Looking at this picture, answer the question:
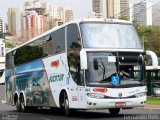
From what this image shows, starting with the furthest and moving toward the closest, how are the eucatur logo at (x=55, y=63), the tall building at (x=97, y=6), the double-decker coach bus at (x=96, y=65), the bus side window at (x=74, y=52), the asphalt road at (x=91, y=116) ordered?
the tall building at (x=97, y=6)
the eucatur logo at (x=55, y=63)
the asphalt road at (x=91, y=116)
the bus side window at (x=74, y=52)
the double-decker coach bus at (x=96, y=65)

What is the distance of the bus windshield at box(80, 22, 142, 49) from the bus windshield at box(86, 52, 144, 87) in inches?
16.1

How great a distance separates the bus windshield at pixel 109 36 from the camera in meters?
17.7

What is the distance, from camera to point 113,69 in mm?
17453

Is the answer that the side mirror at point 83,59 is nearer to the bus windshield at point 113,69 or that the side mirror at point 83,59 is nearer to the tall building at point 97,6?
the bus windshield at point 113,69

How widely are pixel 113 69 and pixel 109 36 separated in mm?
1353

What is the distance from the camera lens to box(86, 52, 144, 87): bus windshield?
17.3 m

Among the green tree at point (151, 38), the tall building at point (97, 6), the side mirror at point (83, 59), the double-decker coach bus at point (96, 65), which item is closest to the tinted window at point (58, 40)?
the double-decker coach bus at point (96, 65)

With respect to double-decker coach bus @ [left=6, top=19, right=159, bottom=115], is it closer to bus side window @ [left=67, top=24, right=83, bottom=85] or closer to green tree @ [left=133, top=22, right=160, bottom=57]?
bus side window @ [left=67, top=24, right=83, bottom=85]

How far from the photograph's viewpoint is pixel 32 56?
23.6 meters

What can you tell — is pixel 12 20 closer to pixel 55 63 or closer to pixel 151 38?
pixel 151 38

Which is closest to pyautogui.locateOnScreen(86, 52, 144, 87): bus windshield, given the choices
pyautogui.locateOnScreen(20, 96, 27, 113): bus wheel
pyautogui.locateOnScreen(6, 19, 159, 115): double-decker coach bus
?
pyautogui.locateOnScreen(6, 19, 159, 115): double-decker coach bus

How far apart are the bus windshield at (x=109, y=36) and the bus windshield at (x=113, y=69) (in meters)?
0.41

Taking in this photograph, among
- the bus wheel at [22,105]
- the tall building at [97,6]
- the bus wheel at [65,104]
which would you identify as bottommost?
the bus wheel at [22,105]

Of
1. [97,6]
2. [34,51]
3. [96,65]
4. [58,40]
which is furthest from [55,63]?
[97,6]
